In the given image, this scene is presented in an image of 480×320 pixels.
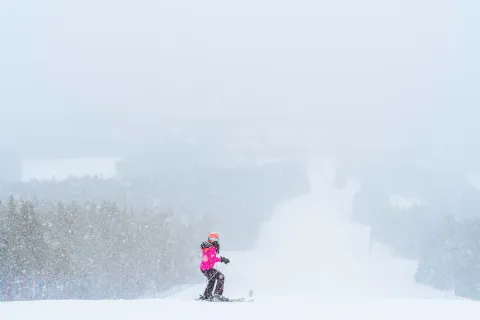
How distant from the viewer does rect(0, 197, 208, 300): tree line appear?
5859 centimetres

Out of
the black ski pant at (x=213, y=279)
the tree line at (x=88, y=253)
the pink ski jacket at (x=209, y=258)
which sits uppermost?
the tree line at (x=88, y=253)

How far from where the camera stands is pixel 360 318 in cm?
1420

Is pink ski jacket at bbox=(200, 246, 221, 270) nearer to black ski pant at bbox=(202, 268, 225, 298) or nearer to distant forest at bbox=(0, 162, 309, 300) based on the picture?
black ski pant at bbox=(202, 268, 225, 298)

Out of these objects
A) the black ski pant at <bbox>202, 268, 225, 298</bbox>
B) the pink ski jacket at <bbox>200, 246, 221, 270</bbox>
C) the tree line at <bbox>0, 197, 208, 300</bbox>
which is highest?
the tree line at <bbox>0, 197, 208, 300</bbox>

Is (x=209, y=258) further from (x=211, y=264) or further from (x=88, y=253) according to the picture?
(x=88, y=253)

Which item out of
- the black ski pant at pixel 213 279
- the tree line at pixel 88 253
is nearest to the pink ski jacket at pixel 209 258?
the black ski pant at pixel 213 279

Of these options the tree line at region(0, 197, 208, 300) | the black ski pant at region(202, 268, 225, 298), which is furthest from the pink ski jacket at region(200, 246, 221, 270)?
the tree line at region(0, 197, 208, 300)

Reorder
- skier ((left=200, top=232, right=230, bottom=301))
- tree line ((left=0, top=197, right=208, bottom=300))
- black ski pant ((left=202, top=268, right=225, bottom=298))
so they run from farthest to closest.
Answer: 1. tree line ((left=0, top=197, right=208, bottom=300))
2. black ski pant ((left=202, top=268, right=225, bottom=298))
3. skier ((left=200, top=232, right=230, bottom=301))

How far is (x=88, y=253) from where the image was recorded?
76125 millimetres

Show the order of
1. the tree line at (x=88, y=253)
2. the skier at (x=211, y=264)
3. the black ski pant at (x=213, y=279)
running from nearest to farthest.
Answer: the skier at (x=211, y=264) < the black ski pant at (x=213, y=279) < the tree line at (x=88, y=253)

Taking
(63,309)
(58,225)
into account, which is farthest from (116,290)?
(63,309)

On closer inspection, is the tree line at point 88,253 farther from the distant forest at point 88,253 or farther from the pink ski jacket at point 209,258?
the pink ski jacket at point 209,258

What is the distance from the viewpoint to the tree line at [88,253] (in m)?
58.6

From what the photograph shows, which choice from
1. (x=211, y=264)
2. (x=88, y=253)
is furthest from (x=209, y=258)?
(x=88, y=253)
